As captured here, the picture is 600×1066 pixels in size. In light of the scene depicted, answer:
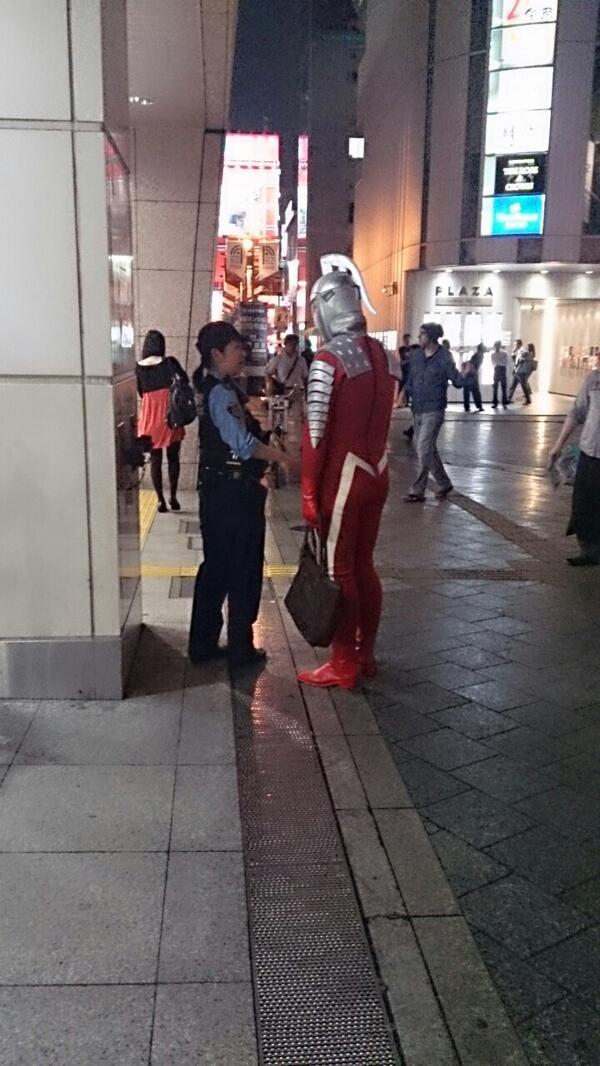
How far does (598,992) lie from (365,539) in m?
2.53

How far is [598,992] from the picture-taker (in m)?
2.54

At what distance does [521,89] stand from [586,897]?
2738 cm

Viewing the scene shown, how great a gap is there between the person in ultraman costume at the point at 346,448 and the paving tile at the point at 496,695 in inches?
24.2

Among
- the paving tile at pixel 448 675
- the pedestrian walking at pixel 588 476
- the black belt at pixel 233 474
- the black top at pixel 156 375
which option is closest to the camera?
the black belt at pixel 233 474

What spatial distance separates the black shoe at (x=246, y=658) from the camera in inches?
193

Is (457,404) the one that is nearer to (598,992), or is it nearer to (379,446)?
(379,446)

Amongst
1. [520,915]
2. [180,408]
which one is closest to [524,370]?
[180,408]

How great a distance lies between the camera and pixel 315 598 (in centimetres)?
449

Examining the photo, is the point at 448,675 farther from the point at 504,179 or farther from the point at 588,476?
the point at 504,179

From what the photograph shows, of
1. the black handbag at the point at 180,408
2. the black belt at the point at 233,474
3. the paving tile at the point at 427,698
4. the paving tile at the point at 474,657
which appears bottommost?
the paving tile at the point at 427,698

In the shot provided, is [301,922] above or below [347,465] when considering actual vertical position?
below

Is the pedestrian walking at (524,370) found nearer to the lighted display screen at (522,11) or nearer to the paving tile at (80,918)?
the lighted display screen at (522,11)

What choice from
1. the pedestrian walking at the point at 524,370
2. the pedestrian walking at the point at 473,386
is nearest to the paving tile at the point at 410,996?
the pedestrian walking at the point at 473,386

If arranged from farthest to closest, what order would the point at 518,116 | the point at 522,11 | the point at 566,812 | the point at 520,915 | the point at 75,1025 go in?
1. the point at 518,116
2. the point at 522,11
3. the point at 566,812
4. the point at 520,915
5. the point at 75,1025
